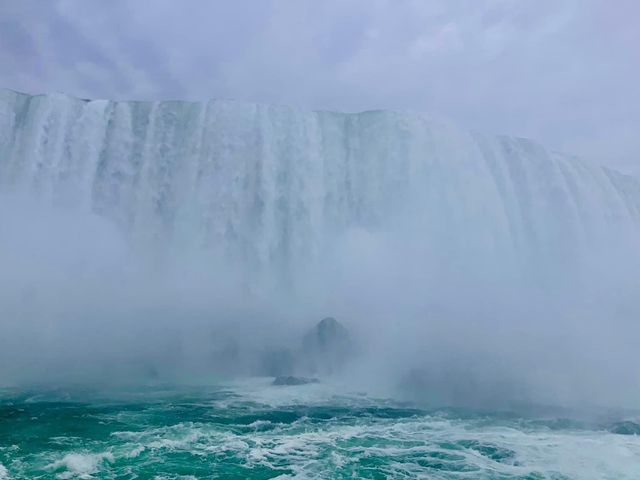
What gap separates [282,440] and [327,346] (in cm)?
1021

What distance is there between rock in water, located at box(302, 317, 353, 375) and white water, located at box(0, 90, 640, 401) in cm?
158

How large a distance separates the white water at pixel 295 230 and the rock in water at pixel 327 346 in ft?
5.18

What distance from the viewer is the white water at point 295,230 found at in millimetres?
27562

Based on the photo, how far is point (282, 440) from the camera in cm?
1505

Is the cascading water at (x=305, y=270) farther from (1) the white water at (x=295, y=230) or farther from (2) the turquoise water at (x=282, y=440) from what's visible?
(2) the turquoise water at (x=282, y=440)

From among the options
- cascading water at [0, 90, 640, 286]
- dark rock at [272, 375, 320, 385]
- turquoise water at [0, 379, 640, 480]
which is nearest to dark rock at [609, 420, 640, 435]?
turquoise water at [0, 379, 640, 480]

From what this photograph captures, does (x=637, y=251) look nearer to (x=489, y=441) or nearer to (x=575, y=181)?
(x=575, y=181)

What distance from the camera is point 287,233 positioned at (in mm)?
30453

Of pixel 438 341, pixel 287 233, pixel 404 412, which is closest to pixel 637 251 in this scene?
pixel 438 341

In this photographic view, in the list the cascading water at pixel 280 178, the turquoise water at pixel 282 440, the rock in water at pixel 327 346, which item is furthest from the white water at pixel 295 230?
the turquoise water at pixel 282 440

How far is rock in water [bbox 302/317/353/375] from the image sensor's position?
2477cm

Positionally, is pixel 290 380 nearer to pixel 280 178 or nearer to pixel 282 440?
pixel 282 440

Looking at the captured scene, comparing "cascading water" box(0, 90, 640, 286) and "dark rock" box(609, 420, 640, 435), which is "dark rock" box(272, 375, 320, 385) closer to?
"cascading water" box(0, 90, 640, 286)

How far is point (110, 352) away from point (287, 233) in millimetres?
10337
